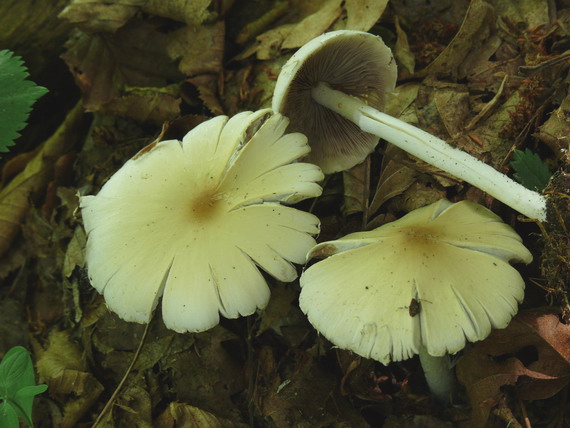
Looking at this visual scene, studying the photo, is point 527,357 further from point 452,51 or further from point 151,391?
point 151,391

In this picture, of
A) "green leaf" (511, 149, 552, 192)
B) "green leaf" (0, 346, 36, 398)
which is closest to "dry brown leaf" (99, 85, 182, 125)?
"green leaf" (0, 346, 36, 398)

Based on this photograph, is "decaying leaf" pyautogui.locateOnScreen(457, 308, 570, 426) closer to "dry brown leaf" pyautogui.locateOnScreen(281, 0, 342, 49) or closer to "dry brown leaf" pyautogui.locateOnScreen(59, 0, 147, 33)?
"dry brown leaf" pyautogui.locateOnScreen(281, 0, 342, 49)

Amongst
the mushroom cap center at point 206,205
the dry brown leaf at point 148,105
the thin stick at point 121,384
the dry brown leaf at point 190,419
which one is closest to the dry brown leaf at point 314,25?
the dry brown leaf at point 148,105

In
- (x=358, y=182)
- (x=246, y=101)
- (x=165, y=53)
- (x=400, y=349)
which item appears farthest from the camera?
(x=165, y=53)

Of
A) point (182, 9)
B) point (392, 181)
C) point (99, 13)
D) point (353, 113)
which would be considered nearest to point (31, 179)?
point (99, 13)

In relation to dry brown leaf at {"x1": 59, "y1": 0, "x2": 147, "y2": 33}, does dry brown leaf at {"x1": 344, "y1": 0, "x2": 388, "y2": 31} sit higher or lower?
lower

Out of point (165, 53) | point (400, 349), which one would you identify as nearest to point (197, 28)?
point (165, 53)

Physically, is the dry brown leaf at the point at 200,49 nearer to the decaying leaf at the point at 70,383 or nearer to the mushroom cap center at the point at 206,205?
the mushroom cap center at the point at 206,205
